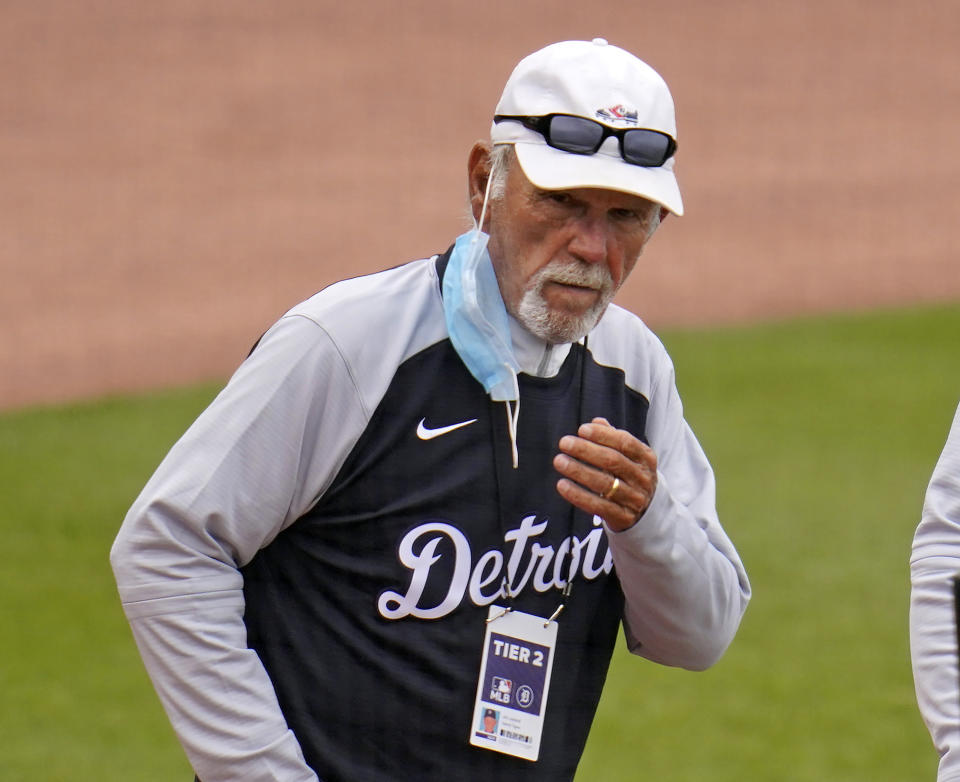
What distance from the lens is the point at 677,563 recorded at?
2396 millimetres

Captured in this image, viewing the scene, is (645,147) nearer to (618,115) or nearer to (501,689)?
(618,115)

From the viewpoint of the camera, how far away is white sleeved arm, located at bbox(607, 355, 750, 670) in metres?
2.36

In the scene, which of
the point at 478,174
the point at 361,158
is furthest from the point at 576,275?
the point at 361,158

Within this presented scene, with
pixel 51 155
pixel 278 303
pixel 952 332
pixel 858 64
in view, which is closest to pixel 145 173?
pixel 51 155

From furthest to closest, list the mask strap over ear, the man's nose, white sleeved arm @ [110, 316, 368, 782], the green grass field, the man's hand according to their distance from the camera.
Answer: the green grass field → the mask strap over ear → the man's nose → white sleeved arm @ [110, 316, 368, 782] → the man's hand

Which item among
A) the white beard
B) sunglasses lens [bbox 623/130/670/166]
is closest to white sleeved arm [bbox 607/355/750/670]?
the white beard

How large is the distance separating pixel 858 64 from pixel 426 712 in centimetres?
1810

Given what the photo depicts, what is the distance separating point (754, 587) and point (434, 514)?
5.07 m

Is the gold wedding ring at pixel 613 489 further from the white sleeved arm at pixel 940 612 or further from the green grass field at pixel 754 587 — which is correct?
the green grass field at pixel 754 587

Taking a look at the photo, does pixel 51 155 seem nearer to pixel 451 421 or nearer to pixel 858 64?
pixel 858 64

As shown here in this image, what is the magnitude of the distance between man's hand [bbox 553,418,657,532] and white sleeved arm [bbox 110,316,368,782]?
372 mm

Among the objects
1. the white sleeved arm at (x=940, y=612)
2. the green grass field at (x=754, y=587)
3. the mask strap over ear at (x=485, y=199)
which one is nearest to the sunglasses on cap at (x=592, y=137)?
the mask strap over ear at (x=485, y=199)

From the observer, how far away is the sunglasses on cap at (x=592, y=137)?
2410 mm

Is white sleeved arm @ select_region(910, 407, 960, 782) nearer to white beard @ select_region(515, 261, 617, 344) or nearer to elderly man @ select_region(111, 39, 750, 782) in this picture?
elderly man @ select_region(111, 39, 750, 782)
